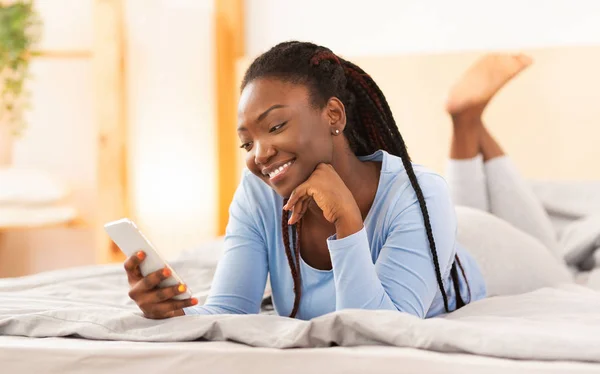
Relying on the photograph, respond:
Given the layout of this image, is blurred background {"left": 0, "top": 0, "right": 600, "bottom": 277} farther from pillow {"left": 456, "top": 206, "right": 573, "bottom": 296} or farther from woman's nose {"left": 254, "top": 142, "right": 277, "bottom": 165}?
woman's nose {"left": 254, "top": 142, "right": 277, "bottom": 165}

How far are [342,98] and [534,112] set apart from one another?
1.45 m

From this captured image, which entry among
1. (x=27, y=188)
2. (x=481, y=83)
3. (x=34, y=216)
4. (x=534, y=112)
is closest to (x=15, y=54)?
(x=27, y=188)

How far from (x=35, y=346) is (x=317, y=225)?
0.52 m

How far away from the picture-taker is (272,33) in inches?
115

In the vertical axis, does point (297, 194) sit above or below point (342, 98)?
below

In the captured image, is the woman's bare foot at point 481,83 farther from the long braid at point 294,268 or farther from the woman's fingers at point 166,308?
the woman's fingers at point 166,308

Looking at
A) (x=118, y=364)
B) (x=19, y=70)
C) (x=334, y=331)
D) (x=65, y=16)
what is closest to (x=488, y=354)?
(x=334, y=331)

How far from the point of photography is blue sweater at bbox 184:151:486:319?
115 centimetres

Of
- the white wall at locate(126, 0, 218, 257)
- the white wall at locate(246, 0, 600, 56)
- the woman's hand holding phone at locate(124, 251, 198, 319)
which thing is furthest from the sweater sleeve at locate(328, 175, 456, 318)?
the white wall at locate(126, 0, 218, 257)

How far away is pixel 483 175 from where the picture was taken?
83.2 inches

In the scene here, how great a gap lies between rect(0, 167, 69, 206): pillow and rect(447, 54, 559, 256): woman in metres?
1.54

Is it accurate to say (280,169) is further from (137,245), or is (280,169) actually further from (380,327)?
(380,327)

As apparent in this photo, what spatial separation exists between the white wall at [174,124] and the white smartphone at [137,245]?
5.96 feet

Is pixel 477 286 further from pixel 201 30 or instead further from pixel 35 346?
pixel 201 30
